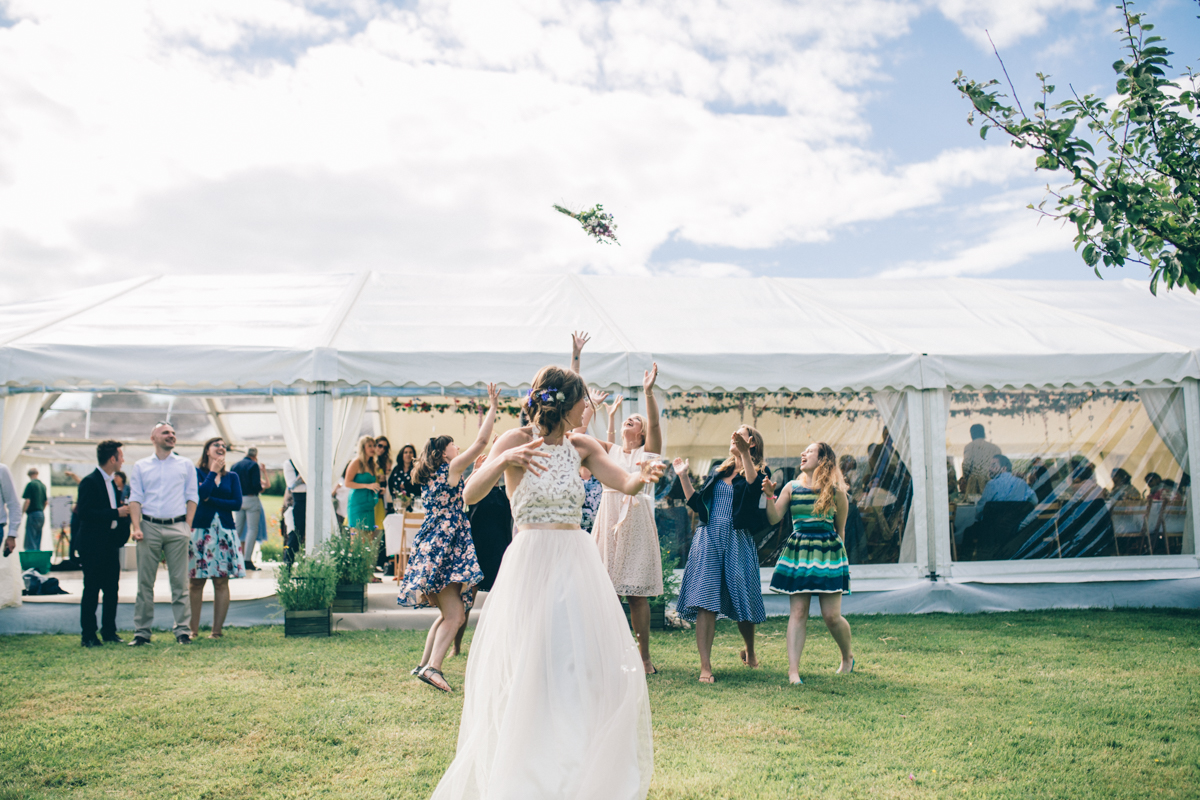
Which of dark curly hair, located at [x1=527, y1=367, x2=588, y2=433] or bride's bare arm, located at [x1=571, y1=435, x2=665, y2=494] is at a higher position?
dark curly hair, located at [x1=527, y1=367, x2=588, y2=433]

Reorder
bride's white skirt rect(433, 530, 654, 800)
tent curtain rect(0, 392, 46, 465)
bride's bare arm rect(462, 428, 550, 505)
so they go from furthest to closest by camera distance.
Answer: tent curtain rect(0, 392, 46, 465)
bride's bare arm rect(462, 428, 550, 505)
bride's white skirt rect(433, 530, 654, 800)

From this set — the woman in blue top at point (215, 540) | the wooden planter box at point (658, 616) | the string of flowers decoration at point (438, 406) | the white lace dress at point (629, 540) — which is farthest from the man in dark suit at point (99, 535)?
the string of flowers decoration at point (438, 406)

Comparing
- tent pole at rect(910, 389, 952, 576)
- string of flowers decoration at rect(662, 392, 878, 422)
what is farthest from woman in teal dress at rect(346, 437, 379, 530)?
tent pole at rect(910, 389, 952, 576)

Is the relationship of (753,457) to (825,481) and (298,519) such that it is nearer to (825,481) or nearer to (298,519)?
(825,481)

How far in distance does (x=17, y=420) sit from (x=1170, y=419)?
11.2 m

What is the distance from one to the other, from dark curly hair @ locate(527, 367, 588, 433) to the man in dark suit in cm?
490

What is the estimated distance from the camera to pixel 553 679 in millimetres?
2941

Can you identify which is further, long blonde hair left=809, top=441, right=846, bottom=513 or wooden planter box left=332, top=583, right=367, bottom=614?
wooden planter box left=332, top=583, right=367, bottom=614

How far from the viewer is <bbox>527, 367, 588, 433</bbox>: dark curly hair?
10.3 feet

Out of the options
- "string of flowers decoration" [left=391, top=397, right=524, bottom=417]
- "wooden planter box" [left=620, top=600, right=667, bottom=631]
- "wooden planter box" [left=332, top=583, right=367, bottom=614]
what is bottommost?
"wooden planter box" [left=620, top=600, right=667, bottom=631]

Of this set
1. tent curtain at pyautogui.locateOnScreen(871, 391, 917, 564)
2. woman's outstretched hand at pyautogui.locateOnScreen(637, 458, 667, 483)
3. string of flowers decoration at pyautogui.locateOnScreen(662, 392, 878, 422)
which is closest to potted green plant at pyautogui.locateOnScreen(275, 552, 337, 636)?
string of flowers decoration at pyautogui.locateOnScreen(662, 392, 878, 422)

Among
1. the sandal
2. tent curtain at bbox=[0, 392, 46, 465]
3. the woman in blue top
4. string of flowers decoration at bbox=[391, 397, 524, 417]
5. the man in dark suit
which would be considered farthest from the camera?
string of flowers decoration at bbox=[391, 397, 524, 417]

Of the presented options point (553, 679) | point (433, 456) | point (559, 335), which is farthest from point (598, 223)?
point (553, 679)

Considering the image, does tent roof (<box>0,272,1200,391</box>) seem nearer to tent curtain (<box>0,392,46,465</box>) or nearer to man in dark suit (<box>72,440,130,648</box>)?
tent curtain (<box>0,392,46,465</box>)
